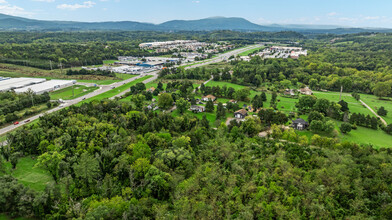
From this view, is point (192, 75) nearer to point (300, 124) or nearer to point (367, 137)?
point (300, 124)

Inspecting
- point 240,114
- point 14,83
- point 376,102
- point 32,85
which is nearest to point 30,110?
point 32,85

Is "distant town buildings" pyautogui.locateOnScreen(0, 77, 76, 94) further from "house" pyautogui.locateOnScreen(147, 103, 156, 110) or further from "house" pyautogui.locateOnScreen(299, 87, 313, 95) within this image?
"house" pyautogui.locateOnScreen(299, 87, 313, 95)

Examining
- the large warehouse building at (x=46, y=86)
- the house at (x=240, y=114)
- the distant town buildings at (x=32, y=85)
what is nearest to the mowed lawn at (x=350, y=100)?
the house at (x=240, y=114)

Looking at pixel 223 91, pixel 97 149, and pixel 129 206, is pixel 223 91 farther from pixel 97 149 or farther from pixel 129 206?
pixel 129 206

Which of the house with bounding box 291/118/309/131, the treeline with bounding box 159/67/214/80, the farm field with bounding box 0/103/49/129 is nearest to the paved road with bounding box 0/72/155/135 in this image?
the farm field with bounding box 0/103/49/129

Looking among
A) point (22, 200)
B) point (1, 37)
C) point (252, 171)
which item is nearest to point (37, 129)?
point (22, 200)

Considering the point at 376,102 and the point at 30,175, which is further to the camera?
the point at 376,102

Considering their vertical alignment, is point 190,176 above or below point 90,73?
below
